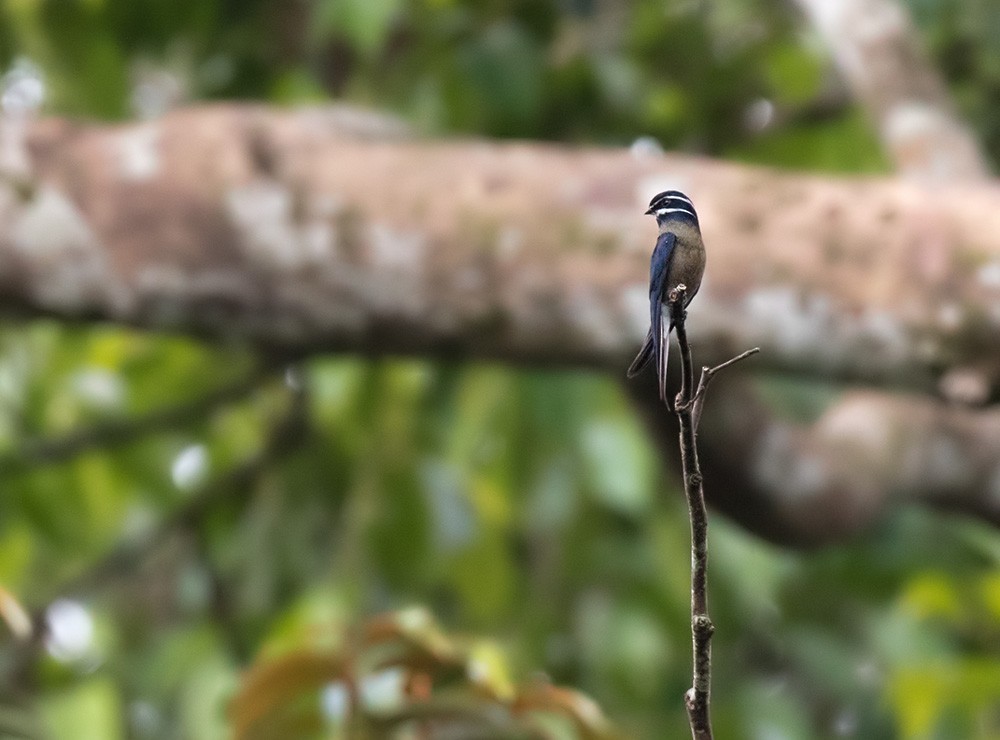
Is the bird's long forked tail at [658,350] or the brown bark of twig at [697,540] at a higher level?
the bird's long forked tail at [658,350]

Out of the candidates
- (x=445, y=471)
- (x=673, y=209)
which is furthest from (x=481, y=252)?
(x=673, y=209)

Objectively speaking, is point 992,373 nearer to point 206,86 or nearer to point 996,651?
point 996,651

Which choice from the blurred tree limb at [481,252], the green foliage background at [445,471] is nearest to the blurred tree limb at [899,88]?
the green foliage background at [445,471]

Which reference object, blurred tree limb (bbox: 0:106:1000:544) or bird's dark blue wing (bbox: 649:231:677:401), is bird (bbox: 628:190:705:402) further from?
blurred tree limb (bbox: 0:106:1000:544)

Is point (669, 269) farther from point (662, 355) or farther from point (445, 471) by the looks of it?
point (445, 471)

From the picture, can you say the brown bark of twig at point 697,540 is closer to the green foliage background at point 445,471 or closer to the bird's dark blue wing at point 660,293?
the bird's dark blue wing at point 660,293

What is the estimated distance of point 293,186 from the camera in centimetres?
187

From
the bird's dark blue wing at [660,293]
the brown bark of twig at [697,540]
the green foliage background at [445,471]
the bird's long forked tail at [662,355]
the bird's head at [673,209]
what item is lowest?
the brown bark of twig at [697,540]

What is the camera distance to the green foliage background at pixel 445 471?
2.40 metres

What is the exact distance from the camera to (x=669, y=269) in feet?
1.34

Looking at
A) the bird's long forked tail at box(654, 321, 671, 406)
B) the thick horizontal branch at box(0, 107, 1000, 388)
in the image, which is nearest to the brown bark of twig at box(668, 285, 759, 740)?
the bird's long forked tail at box(654, 321, 671, 406)

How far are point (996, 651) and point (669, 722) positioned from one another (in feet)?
2.08

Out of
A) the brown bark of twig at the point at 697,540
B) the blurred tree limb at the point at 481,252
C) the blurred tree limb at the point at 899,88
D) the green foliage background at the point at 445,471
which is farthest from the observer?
the green foliage background at the point at 445,471

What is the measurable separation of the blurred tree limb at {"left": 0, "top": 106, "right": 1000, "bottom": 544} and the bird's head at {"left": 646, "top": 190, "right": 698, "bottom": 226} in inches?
46.4
